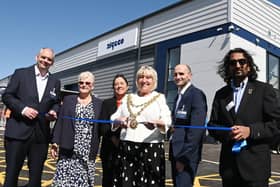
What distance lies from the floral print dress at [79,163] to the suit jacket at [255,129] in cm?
167

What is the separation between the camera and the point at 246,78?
2594mm

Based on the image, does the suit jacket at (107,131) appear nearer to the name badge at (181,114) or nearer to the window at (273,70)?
the name badge at (181,114)

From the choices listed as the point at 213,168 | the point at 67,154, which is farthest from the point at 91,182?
the point at 213,168

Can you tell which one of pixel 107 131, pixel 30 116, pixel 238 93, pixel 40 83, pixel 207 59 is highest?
pixel 207 59

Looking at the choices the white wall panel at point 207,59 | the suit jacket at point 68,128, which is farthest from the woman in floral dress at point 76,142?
the white wall panel at point 207,59

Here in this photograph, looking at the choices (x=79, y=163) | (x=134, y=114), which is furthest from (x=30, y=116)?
(x=134, y=114)

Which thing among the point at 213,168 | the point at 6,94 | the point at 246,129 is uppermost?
the point at 6,94

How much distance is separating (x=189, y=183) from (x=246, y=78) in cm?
120

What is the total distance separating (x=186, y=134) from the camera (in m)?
3.04

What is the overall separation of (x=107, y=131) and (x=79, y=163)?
1.62 feet

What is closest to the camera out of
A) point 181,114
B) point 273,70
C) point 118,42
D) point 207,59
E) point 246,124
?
point 246,124

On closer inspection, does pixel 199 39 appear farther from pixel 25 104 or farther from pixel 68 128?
pixel 25 104

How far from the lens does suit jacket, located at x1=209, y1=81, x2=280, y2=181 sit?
239 centimetres

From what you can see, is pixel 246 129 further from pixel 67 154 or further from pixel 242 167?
pixel 67 154
